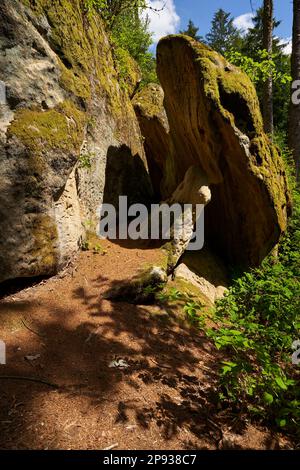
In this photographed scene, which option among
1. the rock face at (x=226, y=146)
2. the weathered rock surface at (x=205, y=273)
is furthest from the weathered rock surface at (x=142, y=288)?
the rock face at (x=226, y=146)

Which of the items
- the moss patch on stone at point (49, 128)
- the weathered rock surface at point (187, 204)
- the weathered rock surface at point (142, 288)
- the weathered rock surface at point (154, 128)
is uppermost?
the weathered rock surface at point (154, 128)

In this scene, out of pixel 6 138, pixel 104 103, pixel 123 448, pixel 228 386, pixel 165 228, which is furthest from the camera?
pixel 104 103

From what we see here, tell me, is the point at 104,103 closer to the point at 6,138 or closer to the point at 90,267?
the point at 6,138

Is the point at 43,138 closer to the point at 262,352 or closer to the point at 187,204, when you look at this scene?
the point at 187,204

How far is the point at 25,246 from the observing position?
14.2 ft

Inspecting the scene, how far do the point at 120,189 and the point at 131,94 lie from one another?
441cm

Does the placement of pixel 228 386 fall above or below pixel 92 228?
below

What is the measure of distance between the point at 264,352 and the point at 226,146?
4.33 m

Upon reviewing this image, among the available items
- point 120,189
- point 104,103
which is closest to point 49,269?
point 120,189

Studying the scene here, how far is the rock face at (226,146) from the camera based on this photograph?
5.74 meters

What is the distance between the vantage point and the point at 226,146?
613 centimetres

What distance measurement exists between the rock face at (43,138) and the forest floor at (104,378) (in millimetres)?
612

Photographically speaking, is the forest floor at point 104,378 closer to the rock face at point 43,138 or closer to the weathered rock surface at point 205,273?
the rock face at point 43,138

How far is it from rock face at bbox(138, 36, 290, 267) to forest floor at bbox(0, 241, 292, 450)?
10.5 feet
